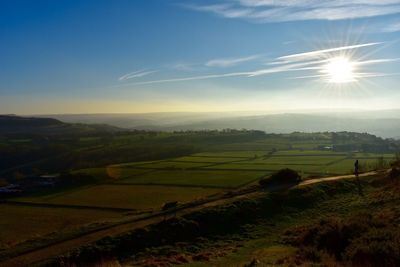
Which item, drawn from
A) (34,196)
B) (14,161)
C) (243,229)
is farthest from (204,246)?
(14,161)

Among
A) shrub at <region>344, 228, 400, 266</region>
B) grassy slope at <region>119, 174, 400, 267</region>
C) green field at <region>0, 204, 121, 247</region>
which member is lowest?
green field at <region>0, 204, 121, 247</region>

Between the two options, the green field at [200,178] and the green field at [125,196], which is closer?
the green field at [125,196]

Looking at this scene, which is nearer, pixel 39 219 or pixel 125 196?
pixel 39 219

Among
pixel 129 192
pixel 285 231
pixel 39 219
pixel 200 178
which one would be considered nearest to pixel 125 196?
pixel 129 192

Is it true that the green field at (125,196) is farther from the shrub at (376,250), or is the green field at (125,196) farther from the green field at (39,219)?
the shrub at (376,250)

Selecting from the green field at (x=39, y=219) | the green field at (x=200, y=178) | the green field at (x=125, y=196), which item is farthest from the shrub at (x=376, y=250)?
the green field at (x=200, y=178)

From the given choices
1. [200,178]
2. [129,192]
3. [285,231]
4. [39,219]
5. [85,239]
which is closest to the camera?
[85,239]

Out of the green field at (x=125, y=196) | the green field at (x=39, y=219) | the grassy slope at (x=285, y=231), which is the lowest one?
the green field at (x=39, y=219)

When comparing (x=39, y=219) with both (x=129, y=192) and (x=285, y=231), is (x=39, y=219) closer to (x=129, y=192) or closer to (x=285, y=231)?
(x=129, y=192)

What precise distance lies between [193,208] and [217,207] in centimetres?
166

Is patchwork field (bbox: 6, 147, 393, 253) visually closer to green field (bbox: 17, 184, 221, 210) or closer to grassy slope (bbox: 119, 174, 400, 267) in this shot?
green field (bbox: 17, 184, 221, 210)

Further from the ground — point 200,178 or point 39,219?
point 200,178

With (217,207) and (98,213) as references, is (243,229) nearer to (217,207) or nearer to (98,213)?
(217,207)

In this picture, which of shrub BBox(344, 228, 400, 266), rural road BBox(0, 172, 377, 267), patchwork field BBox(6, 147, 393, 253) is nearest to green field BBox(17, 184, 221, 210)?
patchwork field BBox(6, 147, 393, 253)
